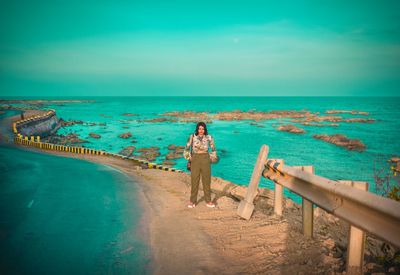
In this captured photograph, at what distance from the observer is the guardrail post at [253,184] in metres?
5.62

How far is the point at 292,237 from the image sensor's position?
15.5 feet

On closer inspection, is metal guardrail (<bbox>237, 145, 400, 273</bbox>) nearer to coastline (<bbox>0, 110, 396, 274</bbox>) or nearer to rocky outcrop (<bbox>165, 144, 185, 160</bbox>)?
coastline (<bbox>0, 110, 396, 274</bbox>)

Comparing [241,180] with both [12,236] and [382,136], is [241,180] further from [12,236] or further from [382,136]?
[382,136]

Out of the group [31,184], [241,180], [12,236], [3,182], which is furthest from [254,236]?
[241,180]

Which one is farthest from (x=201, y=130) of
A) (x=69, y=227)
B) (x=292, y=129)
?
(x=292, y=129)

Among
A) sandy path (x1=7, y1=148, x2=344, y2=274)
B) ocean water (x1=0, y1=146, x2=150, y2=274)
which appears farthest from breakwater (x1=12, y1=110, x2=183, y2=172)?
sandy path (x1=7, y1=148, x2=344, y2=274)

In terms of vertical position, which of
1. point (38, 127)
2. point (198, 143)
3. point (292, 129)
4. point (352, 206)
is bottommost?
Result: point (292, 129)

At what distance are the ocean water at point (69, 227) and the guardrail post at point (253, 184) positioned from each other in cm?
215

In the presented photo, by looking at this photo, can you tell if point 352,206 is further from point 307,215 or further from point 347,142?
point 347,142

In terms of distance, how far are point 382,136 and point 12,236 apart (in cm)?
4335

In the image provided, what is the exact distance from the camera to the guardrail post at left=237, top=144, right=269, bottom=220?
5.62 metres

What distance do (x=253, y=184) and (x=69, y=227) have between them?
376 centimetres

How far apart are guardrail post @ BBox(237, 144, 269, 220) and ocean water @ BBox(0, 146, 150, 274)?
7.04ft

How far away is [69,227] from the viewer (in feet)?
18.4
